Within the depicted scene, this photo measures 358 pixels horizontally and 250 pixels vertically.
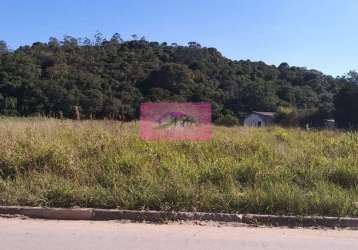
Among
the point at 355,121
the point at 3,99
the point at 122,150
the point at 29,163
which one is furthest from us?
the point at 355,121

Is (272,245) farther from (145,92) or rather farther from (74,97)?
(145,92)

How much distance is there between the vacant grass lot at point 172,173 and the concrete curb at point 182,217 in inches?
9.6

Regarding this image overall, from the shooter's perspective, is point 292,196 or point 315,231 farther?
point 292,196

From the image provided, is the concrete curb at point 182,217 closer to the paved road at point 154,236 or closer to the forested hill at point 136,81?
the paved road at point 154,236

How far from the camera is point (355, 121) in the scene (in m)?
54.5

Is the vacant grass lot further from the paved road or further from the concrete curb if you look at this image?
the paved road

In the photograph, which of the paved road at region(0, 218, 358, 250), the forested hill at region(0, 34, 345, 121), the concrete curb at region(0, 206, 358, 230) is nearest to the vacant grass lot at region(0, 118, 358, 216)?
the concrete curb at region(0, 206, 358, 230)

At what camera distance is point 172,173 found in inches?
353

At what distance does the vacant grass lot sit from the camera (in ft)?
25.7

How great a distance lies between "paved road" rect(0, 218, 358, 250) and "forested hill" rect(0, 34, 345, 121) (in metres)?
6.75

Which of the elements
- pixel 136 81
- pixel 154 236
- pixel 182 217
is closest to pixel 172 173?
pixel 182 217

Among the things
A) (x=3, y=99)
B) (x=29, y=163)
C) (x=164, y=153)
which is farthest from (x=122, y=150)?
(x=3, y=99)

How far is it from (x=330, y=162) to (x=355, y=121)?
47.3m

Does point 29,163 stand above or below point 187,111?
below
